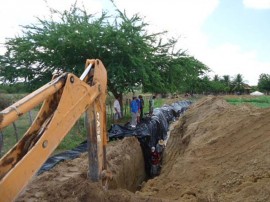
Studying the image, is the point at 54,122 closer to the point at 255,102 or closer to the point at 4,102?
the point at 4,102

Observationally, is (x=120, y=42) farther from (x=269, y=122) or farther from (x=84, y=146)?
(x=269, y=122)

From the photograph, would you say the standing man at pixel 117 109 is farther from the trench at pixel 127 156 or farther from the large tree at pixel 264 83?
the large tree at pixel 264 83

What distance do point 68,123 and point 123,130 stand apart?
8.63 metres

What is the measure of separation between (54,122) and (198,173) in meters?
4.28

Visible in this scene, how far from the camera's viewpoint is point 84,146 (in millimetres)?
10891

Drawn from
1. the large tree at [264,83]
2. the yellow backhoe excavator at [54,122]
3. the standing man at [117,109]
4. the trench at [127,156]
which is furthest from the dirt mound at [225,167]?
the large tree at [264,83]

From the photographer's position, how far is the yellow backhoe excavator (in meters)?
3.30

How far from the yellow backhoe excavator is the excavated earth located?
0.78 m

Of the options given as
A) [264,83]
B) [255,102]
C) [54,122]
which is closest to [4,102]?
[54,122]

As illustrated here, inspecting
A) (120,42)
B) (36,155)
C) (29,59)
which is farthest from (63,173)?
(29,59)

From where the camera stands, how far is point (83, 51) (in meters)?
19.6

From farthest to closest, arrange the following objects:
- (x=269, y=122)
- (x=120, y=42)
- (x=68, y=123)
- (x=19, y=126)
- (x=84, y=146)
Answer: (x=120, y=42) < (x=19, y=126) < (x=84, y=146) < (x=269, y=122) < (x=68, y=123)

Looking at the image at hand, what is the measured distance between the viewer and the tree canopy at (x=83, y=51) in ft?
62.8

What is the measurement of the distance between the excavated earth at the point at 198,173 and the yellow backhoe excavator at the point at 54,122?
775 mm
